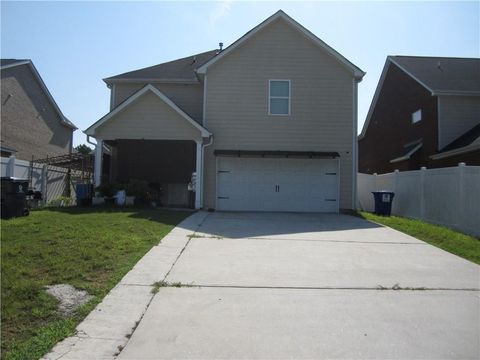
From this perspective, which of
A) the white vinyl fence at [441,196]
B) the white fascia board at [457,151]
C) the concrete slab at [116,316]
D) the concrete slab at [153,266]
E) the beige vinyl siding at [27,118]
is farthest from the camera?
the beige vinyl siding at [27,118]

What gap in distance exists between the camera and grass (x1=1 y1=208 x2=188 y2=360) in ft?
13.0

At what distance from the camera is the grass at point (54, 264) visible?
3.97 metres

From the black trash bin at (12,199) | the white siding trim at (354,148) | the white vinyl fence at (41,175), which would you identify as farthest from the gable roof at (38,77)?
the white siding trim at (354,148)

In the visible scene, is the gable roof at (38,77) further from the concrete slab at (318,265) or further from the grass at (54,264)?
the concrete slab at (318,265)

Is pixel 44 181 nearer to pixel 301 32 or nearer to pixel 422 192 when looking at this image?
pixel 301 32

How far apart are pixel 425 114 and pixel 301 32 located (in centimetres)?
906

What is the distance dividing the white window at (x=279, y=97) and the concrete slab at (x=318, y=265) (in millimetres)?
8465

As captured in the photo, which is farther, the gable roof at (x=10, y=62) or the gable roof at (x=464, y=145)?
the gable roof at (x=10, y=62)

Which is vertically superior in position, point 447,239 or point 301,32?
point 301,32

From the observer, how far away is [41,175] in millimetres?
16281

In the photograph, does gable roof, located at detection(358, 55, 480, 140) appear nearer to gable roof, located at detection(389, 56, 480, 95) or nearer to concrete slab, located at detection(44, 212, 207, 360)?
gable roof, located at detection(389, 56, 480, 95)

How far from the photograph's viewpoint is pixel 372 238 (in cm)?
1017

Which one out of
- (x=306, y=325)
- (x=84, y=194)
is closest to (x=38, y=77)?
(x=84, y=194)

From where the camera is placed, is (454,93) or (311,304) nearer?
(311,304)
